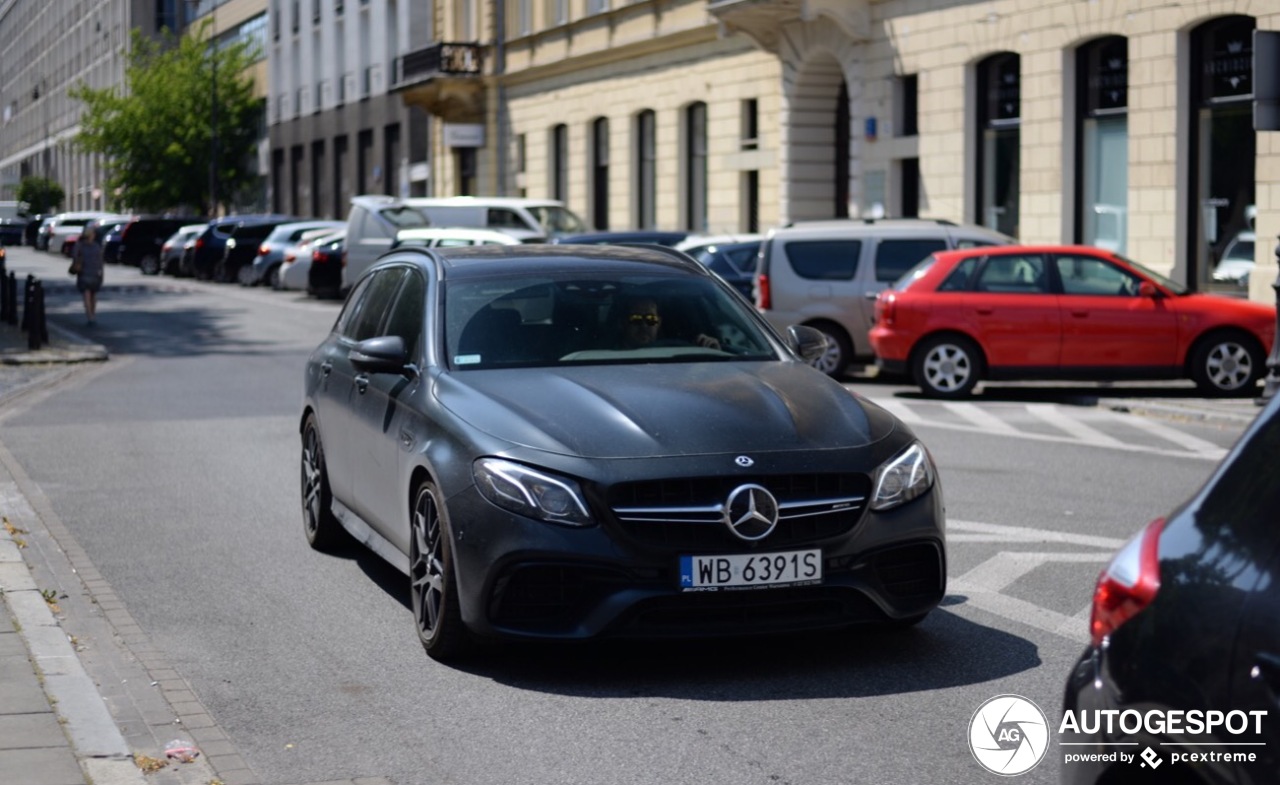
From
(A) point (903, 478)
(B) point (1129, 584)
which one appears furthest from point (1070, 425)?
(B) point (1129, 584)

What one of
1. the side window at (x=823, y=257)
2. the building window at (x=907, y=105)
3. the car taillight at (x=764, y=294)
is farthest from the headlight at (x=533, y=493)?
the building window at (x=907, y=105)

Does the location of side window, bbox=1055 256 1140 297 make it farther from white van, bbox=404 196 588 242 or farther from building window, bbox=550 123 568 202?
building window, bbox=550 123 568 202

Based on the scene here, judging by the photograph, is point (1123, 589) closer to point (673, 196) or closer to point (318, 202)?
point (673, 196)

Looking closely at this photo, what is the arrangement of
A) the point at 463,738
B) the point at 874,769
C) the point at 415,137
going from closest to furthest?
the point at 874,769 < the point at 463,738 < the point at 415,137

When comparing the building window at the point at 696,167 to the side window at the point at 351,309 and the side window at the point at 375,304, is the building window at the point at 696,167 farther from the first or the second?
the side window at the point at 375,304

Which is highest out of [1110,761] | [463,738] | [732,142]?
[732,142]

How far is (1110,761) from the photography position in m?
3.42

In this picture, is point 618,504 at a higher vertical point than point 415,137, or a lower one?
lower

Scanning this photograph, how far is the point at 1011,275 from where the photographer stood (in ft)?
62.2

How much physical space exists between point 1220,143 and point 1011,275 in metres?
6.81

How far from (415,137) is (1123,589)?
54.5 m

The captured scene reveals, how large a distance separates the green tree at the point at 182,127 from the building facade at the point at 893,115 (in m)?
33.0

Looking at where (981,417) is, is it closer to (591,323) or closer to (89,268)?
(591,323)

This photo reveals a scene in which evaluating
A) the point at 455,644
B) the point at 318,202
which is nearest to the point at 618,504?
the point at 455,644
